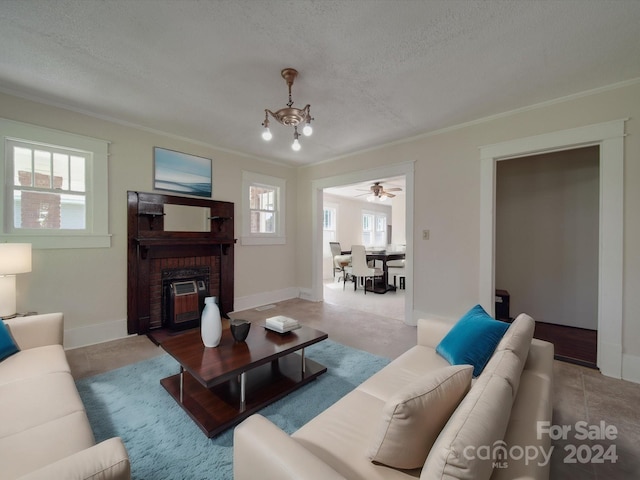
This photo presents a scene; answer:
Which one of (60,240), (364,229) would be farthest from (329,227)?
(60,240)

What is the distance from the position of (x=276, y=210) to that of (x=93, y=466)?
4.53 metres

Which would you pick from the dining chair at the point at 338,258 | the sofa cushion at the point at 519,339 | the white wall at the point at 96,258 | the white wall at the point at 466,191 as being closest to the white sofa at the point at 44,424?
the white wall at the point at 96,258

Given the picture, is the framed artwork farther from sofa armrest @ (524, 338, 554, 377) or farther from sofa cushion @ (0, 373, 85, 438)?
sofa armrest @ (524, 338, 554, 377)

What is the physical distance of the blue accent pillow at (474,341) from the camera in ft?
5.36

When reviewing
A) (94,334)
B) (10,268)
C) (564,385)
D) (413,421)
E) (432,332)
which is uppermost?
(10,268)

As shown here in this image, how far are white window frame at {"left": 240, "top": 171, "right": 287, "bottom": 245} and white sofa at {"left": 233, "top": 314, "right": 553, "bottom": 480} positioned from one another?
3.69 metres

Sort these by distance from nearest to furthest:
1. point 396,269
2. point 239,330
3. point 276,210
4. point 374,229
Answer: point 239,330 → point 276,210 → point 396,269 → point 374,229

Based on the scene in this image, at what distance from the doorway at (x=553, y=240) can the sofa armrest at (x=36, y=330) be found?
16.3 feet

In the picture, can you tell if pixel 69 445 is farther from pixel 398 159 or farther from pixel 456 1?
pixel 398 159

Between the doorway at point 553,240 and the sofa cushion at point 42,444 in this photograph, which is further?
the doorway at point 553,240

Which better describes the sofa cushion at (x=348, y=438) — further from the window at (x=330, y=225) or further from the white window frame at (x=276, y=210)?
the window at (x=330, y=225)

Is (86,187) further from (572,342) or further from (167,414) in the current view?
(572,342)

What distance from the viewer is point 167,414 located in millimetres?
1907

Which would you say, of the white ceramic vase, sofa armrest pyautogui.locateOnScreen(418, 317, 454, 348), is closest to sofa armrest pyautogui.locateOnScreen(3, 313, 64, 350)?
the white ceramic vase
